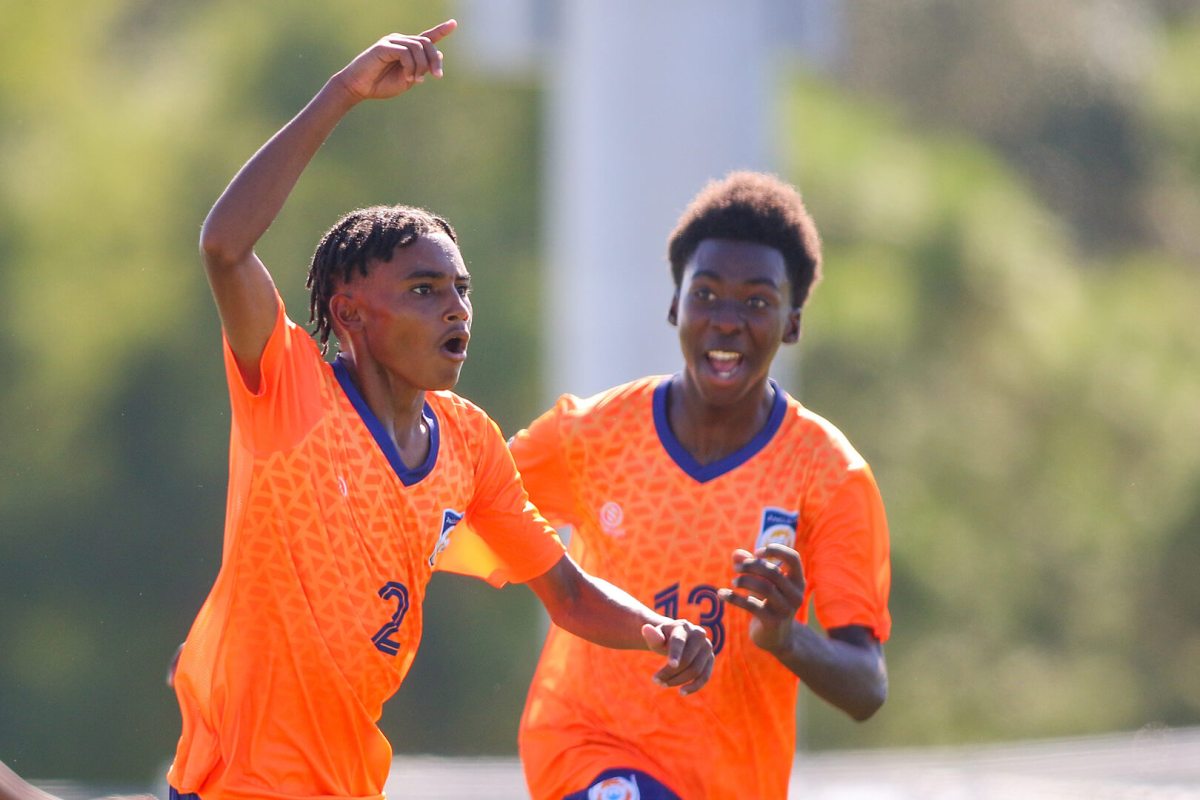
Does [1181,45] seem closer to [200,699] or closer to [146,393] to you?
[146,393]

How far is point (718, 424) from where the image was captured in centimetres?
521

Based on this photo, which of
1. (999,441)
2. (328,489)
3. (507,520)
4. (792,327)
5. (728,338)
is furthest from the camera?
(999,441)

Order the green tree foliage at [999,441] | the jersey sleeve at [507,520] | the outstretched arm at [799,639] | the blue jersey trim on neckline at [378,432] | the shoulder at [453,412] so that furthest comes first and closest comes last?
the green tree foliage at [999,441], the jersey sleeve at [507,520], the shoulder at [453,412], the outstretched arm at [799,639], the blue jersey trim on neckline at [378,432]

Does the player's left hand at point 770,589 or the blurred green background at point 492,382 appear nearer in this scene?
the player's left hand at point 770,589

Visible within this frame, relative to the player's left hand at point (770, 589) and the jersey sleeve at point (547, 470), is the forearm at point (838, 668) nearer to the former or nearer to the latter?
the player's left hand at point (770, 589)

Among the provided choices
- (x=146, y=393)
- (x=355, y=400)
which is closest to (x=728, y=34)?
(x=355, y=400)

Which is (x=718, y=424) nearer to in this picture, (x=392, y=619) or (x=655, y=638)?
(x=655, y=638)

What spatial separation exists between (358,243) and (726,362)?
1161 mm

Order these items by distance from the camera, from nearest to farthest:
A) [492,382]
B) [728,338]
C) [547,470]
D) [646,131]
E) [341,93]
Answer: [341,93]
[728,338]
[547,470]
[646,131]
[492,382]

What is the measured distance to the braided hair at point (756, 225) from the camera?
5391 millimetres

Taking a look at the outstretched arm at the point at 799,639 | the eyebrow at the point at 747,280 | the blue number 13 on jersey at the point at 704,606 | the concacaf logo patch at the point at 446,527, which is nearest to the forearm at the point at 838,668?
the outstretched arm at the point at 799,639

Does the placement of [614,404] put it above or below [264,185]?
below

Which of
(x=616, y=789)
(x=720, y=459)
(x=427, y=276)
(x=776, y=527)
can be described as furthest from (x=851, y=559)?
(x=427, y=276)

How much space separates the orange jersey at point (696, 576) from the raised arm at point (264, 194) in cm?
136
